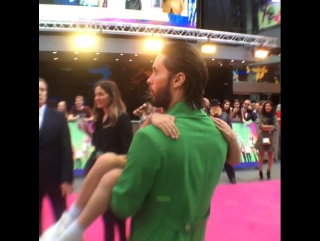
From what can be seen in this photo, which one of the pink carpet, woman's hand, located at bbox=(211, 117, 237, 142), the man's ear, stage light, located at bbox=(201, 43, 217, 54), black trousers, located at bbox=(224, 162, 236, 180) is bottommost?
the pink carpet

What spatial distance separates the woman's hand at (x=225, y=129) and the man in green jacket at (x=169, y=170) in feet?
0.06

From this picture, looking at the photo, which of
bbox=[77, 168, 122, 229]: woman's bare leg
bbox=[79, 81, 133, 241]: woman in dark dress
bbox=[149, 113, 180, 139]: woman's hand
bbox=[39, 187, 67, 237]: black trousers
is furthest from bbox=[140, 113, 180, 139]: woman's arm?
bbox=[39, 187, 67, 237]: black trousers

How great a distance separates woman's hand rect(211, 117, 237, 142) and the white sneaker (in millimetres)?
700

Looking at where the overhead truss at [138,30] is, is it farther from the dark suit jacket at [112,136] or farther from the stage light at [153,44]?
the dark suit jacket at [112,136]

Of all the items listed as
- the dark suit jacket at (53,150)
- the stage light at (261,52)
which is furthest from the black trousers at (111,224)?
the stage light at (261,52)

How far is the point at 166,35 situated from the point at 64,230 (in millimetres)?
893

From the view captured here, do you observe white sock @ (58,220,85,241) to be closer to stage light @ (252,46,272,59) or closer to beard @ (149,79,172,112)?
beard @ (149,79,172,112)

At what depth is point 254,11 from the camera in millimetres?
1674

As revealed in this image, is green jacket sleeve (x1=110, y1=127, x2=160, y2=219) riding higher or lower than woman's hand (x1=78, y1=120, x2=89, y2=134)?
lower

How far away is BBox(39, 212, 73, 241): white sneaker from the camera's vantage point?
4.41 ft

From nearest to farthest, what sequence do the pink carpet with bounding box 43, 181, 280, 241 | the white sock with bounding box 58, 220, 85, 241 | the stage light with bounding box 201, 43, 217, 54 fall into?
the white sock with bounding box 58, 220, 85, 241, the stage light with bounding box 201, 43, 217, 54, the pink carpet with bounding box 43, 181, 280, 241

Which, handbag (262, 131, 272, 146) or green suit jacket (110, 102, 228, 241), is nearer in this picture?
green suit jacket (110, 102, 228, 241)

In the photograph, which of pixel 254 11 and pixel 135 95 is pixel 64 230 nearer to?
pixel 135 95

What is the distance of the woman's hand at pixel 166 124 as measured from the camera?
4.11 feet
